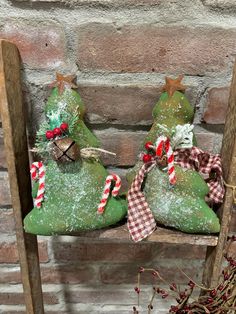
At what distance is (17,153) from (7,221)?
0.22 metres

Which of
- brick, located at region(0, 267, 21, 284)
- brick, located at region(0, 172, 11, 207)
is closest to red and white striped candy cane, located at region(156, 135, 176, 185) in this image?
brick, located at region(0, 172, 11, 207)

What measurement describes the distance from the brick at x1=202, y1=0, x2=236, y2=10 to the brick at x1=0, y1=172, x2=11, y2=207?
1.33ft

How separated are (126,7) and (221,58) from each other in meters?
0.15

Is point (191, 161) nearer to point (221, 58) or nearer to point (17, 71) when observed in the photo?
point (221, 58)

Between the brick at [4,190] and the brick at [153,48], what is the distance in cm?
23

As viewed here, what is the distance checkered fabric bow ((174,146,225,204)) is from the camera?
504 mm

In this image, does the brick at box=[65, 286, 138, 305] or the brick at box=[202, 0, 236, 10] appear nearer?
the brick at box=[202, 0, 236, 10]

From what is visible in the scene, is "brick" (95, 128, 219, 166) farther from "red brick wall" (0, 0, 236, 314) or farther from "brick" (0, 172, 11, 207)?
"brick" (0, 172, 11, 207)

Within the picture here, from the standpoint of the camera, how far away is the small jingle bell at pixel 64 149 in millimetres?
467

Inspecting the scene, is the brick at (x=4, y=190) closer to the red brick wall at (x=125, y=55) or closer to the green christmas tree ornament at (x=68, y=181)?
the red brick wall at (x=125, y=55)

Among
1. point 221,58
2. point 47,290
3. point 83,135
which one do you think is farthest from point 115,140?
point 47,290

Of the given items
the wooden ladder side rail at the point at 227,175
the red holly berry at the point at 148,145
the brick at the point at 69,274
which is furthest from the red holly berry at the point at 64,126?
the brick at the point at 69,274

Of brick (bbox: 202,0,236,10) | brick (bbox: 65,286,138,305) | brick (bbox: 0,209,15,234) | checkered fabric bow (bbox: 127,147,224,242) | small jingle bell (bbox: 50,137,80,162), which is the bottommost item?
brick (bbox: 65,286,138,305)

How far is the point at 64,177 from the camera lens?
0.49 meters
